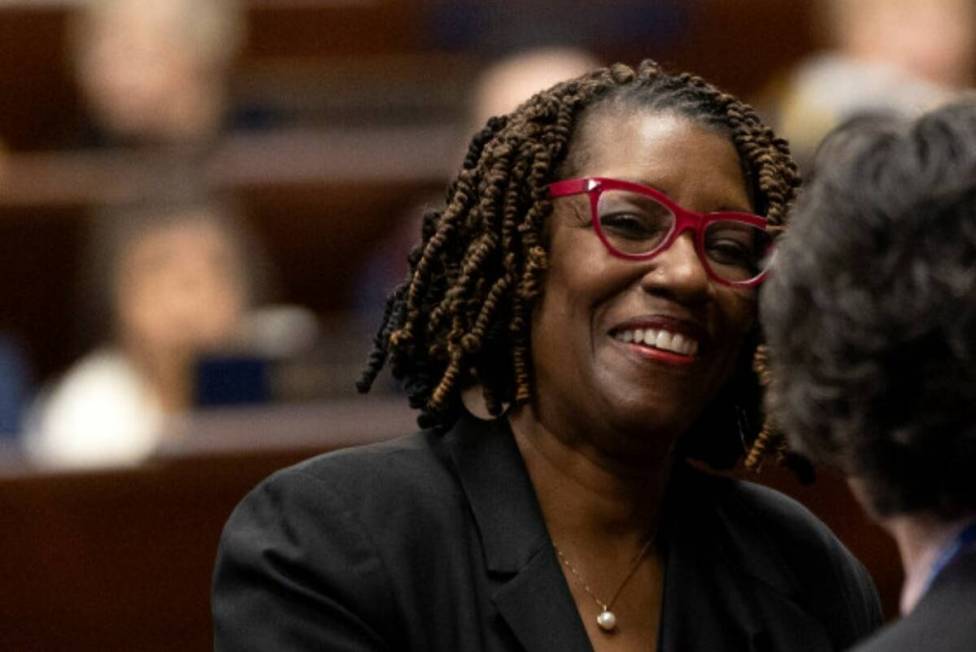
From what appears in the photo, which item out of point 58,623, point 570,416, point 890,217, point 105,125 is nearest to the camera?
Answer: point 890,217

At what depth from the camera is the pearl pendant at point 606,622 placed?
1714mm

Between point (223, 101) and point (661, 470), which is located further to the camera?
point (223, 101)

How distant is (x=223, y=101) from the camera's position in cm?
398

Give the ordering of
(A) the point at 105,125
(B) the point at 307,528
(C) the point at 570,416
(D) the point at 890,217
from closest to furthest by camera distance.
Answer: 1. (D) the point at 890,217
2. (B) the point at 307,528
3. (C) the point at 570,416
4. (A) the point at 105,125

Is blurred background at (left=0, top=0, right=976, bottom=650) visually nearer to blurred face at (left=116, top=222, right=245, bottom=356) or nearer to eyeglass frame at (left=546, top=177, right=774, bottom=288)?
blurred face at (left=116, top=222, right=245, bottom=356)

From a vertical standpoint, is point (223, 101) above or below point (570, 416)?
below

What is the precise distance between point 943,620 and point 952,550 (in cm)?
6

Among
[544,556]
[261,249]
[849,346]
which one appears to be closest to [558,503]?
[544,556]

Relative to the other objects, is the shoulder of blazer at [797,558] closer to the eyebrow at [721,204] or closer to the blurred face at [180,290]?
the eyebrow at [721,204]

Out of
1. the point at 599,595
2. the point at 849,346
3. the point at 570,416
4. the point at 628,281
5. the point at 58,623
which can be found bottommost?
the point at 58,623

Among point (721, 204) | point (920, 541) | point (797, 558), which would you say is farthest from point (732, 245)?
point (920, 541)

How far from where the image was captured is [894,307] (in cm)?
120

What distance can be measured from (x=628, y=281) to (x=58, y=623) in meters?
1.42

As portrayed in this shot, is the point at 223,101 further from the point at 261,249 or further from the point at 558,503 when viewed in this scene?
the point at 558,503
